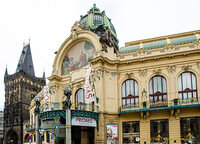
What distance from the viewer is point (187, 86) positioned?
1235 inches

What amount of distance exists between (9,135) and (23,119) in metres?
9.08

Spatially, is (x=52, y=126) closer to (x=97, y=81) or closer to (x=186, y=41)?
(x=97, y=81)

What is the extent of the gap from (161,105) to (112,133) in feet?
22.5

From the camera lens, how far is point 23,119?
88750mm

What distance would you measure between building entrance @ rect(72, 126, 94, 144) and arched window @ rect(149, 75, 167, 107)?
A: 8802 millimetres

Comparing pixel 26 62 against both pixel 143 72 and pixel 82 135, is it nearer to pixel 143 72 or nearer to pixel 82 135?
pixel 82 135

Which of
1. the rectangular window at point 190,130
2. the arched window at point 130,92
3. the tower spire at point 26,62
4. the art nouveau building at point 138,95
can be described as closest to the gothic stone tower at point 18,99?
the tower spire at point 26,62

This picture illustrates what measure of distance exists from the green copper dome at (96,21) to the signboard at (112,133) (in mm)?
21149

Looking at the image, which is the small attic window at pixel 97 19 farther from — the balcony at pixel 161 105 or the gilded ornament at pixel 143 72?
the balcony at pixel 161 105

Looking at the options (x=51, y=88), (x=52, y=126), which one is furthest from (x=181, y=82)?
(x=51, y=88)

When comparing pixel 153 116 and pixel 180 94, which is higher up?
pixel 180 94

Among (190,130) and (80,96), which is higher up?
(80,96)

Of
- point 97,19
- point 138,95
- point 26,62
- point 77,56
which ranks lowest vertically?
point 138,95

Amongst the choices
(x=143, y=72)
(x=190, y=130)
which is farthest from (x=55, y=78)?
(x=190, y=130)
